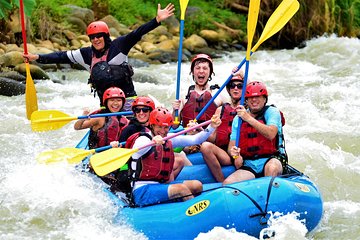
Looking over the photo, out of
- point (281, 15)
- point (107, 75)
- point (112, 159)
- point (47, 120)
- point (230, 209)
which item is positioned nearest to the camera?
point (230, 209)

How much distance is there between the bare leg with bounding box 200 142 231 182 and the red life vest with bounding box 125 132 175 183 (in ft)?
1.84

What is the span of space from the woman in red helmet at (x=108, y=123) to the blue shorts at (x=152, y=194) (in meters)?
1.05

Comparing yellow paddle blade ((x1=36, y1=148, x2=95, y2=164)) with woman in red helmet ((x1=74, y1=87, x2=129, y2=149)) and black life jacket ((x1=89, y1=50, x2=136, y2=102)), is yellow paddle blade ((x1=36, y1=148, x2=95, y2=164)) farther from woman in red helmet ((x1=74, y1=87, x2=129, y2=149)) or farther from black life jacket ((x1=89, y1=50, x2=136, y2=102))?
black life jacket ((x1=89, y1=50, x2=136, y2=102))

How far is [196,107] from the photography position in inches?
246

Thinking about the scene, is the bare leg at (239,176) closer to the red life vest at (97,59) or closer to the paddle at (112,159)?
the paddle at (112,159)

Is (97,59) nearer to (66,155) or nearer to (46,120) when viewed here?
(46,120)

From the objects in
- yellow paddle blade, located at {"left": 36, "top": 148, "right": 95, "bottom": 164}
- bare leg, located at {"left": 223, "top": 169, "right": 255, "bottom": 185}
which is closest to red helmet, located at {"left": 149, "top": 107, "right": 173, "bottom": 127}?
bare leg, located at {"left": 223, "top": 169, "right": 255, "bottom": 185}

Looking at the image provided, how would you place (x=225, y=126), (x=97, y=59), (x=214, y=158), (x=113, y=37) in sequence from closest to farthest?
(x=214, y=158)
(x=225, y=126)
(x=97, y=59)
(x=113, y=37)

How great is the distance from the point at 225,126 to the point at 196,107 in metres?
0.50

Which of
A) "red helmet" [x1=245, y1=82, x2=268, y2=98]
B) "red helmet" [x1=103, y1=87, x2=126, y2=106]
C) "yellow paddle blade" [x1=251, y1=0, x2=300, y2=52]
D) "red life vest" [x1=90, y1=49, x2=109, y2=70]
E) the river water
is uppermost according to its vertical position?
"yellow paddle blade" [x1=251, y1=0, x2=300, y2=52]

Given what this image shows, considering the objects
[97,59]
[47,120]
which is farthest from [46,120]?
[97,59]

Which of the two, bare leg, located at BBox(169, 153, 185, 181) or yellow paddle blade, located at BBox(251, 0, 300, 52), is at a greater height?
yellow paddle blade, located at BBox(251, 0, 300, 52)

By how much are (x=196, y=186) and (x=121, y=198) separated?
62 centimetres

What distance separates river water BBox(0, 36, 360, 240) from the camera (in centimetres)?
533
